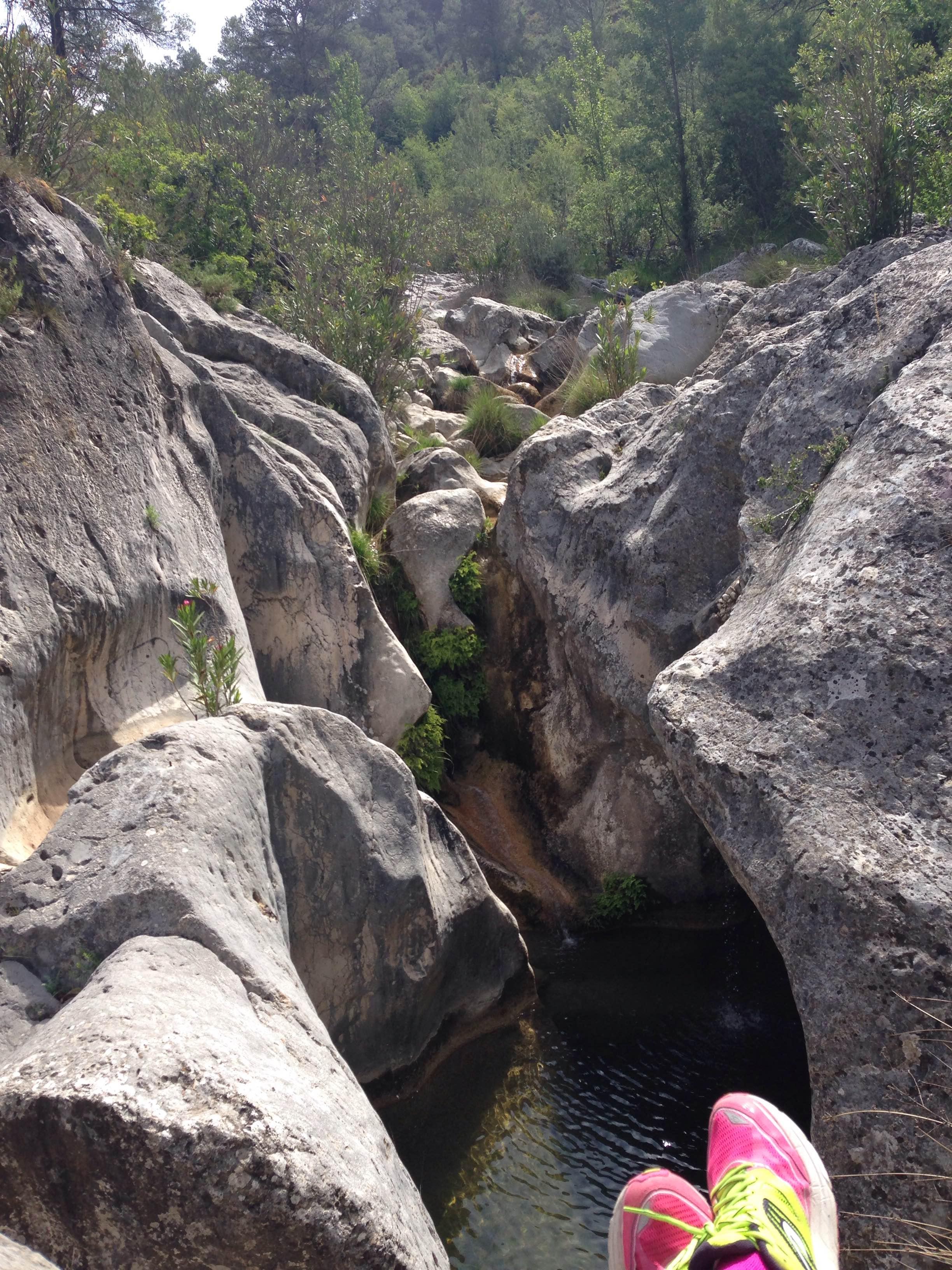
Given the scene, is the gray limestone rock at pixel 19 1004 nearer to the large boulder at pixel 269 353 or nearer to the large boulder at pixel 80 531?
the large boulder at pixel 80 531

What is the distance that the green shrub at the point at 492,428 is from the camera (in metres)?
12.7

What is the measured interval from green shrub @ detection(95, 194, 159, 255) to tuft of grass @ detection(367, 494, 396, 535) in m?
3.38

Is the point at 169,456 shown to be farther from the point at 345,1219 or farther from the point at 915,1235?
the point at 915,1235

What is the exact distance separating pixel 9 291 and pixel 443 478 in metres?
5.49

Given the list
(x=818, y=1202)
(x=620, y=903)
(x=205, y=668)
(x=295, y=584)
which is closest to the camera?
(x=818, y=1202)

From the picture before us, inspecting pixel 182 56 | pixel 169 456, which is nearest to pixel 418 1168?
pixel 169 456

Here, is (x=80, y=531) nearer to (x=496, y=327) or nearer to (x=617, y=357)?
(x=617, y=357)

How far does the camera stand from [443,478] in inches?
410

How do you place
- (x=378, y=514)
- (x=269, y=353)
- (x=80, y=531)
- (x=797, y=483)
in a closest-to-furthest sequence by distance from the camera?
(x=80, y=531) < (x=797, y=483) < (x=269, y=353) < (x=378, y=514)

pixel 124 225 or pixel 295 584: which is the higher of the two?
pixel 124 225

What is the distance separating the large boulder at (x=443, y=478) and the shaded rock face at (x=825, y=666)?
8.84ft

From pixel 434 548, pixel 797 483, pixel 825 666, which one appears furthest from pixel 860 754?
pixel 434 548

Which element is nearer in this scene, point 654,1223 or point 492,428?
point 654,1223

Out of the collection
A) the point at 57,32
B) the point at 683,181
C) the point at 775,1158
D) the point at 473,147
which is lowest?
the point at 775,1158
